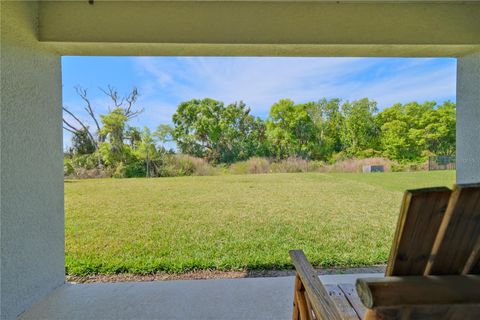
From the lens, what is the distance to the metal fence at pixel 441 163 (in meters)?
4.45

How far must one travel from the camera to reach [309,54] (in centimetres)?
224

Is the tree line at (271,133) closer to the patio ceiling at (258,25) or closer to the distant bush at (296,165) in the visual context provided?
the distant bush at (296,165)

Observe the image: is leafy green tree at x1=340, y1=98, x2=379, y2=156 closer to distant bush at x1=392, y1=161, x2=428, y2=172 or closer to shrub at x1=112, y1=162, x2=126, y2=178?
distant bush at x1=392, y1=161, x2=428, y2=172

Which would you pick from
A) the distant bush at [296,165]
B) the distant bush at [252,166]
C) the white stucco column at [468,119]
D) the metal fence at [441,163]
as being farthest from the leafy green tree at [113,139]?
the metal fence at [441,163]

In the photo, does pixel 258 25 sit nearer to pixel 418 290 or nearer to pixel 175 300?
pixel 418 290

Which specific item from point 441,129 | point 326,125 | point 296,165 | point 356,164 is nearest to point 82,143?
point 296,165

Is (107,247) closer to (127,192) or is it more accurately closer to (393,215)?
(127,192)

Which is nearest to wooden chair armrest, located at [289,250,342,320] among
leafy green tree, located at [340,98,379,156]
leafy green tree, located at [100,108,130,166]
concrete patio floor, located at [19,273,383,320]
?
concrete patio floor, located at [19,273,383,320]

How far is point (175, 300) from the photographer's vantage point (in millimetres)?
2082

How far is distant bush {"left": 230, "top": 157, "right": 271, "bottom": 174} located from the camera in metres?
4.93

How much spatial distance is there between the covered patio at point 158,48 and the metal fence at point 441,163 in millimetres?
2727

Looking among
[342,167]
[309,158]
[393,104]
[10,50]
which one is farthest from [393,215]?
[10,50]

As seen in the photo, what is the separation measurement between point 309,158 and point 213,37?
11.3ft

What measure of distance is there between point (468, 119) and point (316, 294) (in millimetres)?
2212
